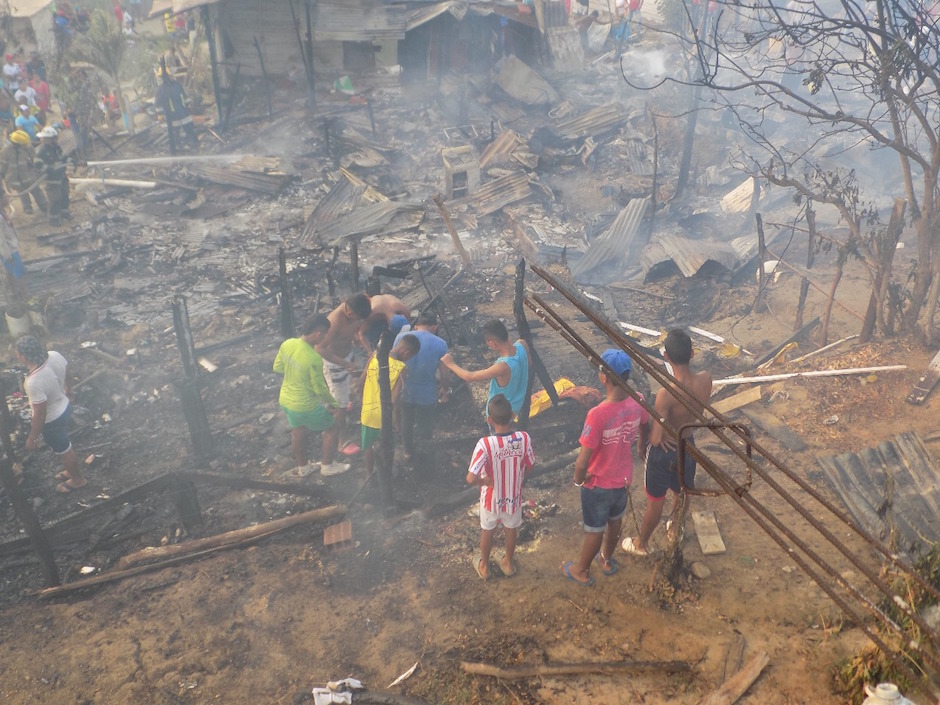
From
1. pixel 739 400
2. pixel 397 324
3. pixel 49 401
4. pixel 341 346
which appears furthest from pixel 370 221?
pixel 739 400

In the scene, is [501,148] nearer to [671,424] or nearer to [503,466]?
[671,424]

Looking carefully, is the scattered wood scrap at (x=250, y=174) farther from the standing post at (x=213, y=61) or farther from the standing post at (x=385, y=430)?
the standing post at (x=385, y=430)

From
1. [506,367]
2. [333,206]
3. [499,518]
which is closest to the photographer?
[499,518]

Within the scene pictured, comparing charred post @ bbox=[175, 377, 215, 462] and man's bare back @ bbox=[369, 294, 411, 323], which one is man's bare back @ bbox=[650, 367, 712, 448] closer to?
man's bare back @ bbox=[369, 294, 411, 323]

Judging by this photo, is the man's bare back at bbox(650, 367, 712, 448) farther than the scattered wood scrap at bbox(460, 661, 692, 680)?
Yes

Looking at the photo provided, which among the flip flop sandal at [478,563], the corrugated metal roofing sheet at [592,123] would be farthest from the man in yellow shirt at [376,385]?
the corrugated metal roofing sheet at [592,123]

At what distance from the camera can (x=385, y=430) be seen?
606 cm

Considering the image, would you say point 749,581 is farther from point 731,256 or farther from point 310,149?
point 310,149

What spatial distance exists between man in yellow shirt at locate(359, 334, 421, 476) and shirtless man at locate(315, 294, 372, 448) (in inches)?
24.3

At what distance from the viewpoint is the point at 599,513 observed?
16.3 ft

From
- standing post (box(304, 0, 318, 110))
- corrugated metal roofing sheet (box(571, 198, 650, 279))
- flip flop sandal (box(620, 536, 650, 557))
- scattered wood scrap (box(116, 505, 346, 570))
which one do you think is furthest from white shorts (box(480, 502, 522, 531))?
standing post (box(304, 0, 318, 110))

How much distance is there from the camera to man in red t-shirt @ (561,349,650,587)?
4.74m

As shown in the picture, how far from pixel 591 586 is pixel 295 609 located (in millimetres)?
2476

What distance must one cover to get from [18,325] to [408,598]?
827cm
